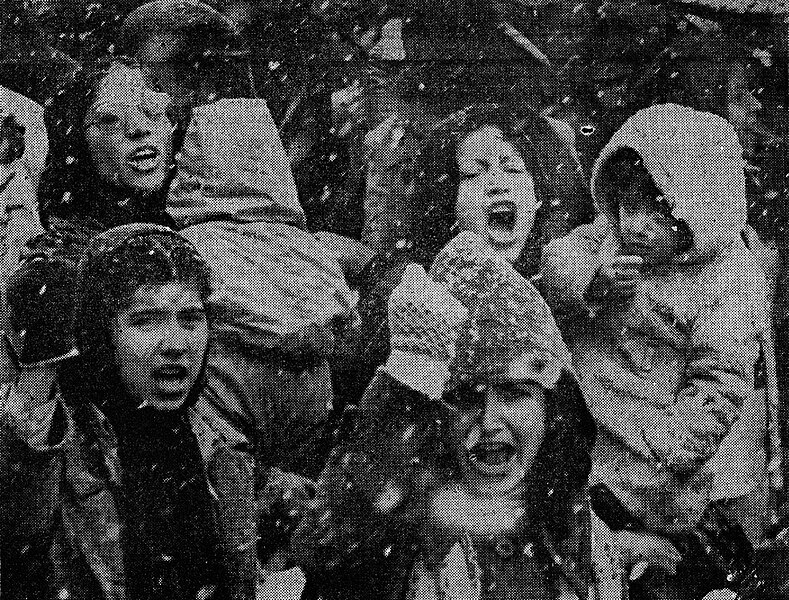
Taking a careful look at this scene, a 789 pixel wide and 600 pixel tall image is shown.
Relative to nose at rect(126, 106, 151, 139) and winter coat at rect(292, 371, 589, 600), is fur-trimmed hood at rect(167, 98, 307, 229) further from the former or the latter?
winter coat at rect(292, 371, 589, 600)

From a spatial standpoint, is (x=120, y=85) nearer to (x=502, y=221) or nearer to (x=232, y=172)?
(x=232, y=172)

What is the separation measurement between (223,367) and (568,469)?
1.31 meters

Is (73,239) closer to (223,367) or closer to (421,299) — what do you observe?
(223,367)

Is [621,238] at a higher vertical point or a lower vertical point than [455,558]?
higher

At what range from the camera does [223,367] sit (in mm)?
3443

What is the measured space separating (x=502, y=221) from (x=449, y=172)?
10.4 inches

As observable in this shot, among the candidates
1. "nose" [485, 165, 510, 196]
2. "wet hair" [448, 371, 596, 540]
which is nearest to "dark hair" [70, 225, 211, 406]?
"nose" [485, 165, 510, 196]

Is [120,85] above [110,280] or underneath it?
above

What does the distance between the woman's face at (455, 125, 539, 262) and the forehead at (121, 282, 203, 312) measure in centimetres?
100

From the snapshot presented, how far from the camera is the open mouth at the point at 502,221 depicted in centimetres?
358

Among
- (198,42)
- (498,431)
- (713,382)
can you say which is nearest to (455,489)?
(498,431)

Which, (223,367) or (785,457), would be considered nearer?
(223,367)

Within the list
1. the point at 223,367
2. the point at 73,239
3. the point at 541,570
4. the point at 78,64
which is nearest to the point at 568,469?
the point at 541,570

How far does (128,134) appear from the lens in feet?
11.4
